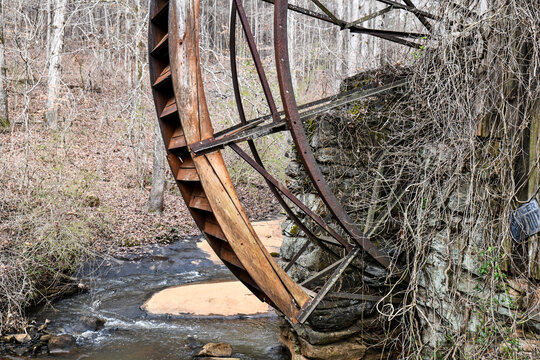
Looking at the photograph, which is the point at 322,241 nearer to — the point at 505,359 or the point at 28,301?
the point at 505,359

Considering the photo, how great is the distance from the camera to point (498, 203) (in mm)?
3482

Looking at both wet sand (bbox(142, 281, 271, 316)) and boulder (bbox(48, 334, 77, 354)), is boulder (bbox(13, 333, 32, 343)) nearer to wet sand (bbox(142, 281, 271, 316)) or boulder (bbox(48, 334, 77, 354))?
boulder (bbox(48, 334, 77, 354))

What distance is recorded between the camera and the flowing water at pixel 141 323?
238 inches

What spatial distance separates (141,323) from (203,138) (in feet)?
13.9

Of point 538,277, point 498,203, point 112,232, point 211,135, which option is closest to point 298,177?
point 211,135

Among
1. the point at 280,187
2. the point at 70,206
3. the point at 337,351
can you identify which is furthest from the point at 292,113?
the point at 70,206

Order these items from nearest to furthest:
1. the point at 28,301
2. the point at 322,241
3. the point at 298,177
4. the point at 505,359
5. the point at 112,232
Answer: the point at 505,359 → the point at 322,241 → the point at 298,177 → the point at 28,301 → the point at 112,232

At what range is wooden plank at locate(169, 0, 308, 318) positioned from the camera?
12.5 feet

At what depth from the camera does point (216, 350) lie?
5.80m

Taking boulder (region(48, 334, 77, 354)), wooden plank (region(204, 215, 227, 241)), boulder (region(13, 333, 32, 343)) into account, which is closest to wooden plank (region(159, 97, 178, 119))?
wooden plank (region(204, 215, 227, 241))

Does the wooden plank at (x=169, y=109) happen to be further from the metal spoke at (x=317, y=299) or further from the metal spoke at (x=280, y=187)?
the metal spoke at (x=317, y=299)

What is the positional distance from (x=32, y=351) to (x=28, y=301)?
3.30 ft

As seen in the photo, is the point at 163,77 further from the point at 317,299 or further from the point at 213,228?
the point at 317,299

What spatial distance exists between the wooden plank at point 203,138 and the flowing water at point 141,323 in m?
2.51
